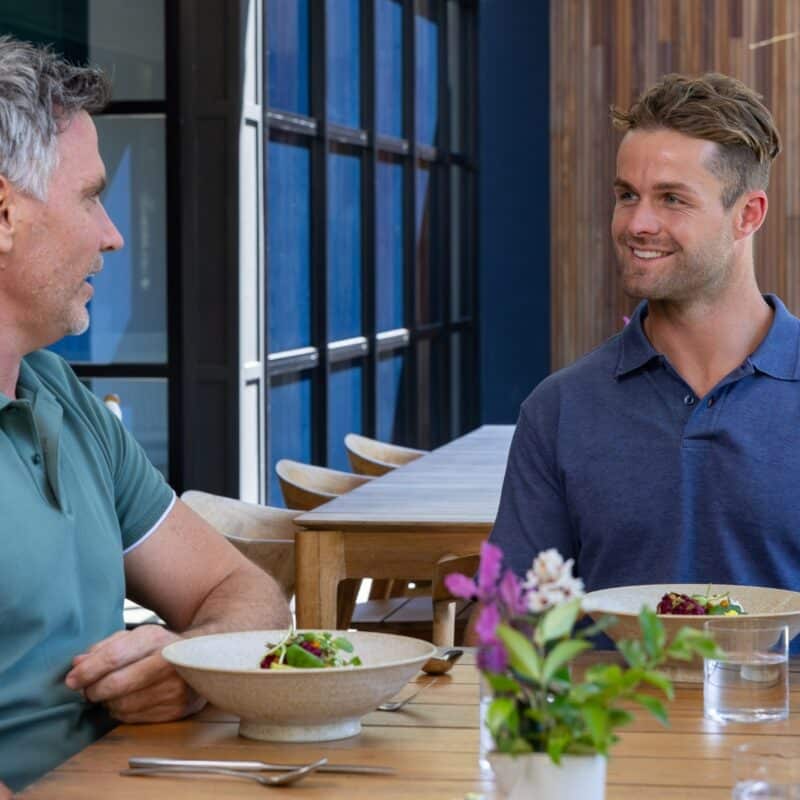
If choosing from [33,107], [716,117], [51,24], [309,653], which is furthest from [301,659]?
[51,24]

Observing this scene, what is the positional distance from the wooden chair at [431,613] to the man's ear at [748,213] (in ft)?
4.38

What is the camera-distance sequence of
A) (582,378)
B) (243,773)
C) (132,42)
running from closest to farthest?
(243,773), (582,378), (132,42)

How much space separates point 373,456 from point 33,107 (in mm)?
4308

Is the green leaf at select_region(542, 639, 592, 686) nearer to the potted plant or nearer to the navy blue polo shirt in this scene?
the potted plant

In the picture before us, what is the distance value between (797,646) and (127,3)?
521cm

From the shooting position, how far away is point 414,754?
188 centimetres

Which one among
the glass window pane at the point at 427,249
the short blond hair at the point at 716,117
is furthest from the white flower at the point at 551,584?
the glass window pane at the point at 427,249

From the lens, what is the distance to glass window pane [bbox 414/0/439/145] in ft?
35.2

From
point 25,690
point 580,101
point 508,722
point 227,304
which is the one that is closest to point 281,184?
point 227,304

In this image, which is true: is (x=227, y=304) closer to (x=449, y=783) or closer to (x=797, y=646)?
(x=797, y=646)

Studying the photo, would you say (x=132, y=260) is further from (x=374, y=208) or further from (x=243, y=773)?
(x=243, y=773)

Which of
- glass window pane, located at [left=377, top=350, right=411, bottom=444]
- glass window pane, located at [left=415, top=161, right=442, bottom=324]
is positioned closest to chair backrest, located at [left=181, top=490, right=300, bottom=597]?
glass window pane, located at [left=377, top=350, right=411, bottom=444]

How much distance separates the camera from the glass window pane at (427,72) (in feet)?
35.2

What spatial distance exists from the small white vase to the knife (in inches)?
19.1
